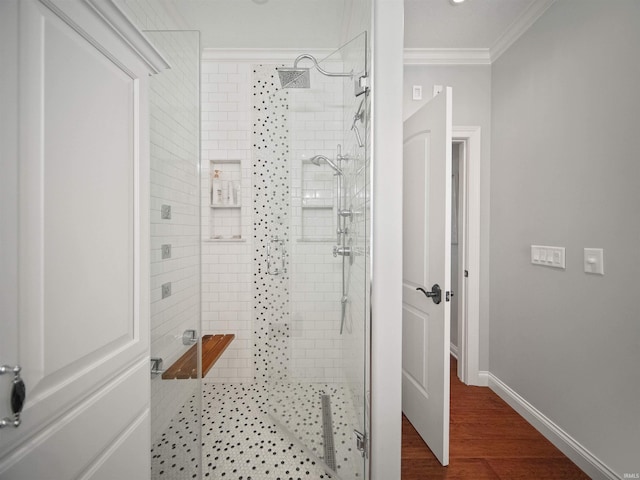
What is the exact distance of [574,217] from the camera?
5.19ft

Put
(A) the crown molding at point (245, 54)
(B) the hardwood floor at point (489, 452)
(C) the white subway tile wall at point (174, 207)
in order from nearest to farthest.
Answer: (C) the white subway tile wall at point (174, 207)
(B) the hardwood floor at point (489, 452)
(A) the crown molding at point (245, 54)

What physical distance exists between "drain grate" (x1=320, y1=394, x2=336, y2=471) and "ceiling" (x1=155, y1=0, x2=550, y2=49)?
2586mm

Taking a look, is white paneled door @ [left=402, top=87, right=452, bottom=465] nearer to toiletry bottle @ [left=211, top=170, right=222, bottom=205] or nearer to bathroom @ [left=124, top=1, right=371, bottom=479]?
bathroom @ [left=124, top=1, right=371, bottom=479]

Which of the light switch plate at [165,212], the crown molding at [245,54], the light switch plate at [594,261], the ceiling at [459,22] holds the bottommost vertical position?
the light switch plate at [594,261]

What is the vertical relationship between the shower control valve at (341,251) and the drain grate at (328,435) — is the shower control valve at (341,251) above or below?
above

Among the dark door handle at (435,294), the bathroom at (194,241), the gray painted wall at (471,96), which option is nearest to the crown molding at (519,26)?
the gray painted wall at (471,96)

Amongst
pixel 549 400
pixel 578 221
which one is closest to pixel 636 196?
pixel 578 221

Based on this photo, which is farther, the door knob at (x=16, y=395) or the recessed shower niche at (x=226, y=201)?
the recessed shower niche at (x=226, y=201)

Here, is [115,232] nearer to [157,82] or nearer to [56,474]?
[56,474]

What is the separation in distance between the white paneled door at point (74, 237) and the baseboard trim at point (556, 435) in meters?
2.17

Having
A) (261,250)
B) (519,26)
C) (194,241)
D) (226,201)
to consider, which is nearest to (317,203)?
(261,250)

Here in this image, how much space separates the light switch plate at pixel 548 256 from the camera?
65.2 inches

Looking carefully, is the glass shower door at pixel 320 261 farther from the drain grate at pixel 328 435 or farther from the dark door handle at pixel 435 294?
the dark door handle at pixel 435 294

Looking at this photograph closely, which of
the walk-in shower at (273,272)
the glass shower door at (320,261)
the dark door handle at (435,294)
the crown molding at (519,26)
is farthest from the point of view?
the crown molding at (519,26)
